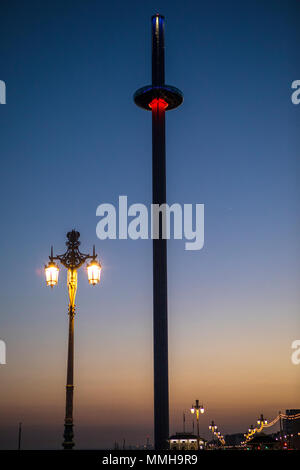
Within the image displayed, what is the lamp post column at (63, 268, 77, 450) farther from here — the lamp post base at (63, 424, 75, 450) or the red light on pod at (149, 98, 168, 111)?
the red light on pod at (149, 98, 168, 111)

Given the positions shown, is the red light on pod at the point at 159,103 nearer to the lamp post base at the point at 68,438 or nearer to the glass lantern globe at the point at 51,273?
the glass lantern globe at the point at 51,273

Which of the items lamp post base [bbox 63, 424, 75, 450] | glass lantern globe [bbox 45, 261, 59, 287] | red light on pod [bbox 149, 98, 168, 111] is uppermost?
red light on pod [bbox 149, 98, 168, 111]

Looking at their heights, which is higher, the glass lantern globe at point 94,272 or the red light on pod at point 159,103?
the red light on pod at point 159,103

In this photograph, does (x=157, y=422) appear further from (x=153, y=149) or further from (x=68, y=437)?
(x=68, y=437)

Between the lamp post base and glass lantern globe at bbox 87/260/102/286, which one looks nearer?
the lamp post base

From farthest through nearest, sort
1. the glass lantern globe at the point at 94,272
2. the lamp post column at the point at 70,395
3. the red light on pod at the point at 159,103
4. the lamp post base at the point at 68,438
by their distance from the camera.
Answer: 1. the red light on pod at the point at 159,103
2. the glass lantern globe at the point at 94,272
3. the lamp post column at the point at 70,395
4. the lamp post base at the point at 68,438

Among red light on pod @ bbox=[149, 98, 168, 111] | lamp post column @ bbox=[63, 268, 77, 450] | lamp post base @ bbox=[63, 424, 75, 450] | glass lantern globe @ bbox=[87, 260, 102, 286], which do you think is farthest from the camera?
red light on pod @ bbox=[149, 98, 168, 111]

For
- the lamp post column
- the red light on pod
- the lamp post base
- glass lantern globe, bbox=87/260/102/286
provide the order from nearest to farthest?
the lamp post base < the lamp post column < glass lantern globe, bbox=87/260/102/286 < the red light on pod

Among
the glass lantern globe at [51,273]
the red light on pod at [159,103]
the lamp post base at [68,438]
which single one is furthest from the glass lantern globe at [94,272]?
the red light on pod at [159,103]

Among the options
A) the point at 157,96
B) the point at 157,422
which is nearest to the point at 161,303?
the point at 157,422

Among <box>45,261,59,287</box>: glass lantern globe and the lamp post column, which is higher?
<box>45,261,59,287</box>: glass lantern globe

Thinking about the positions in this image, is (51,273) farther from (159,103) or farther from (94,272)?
(159,103)

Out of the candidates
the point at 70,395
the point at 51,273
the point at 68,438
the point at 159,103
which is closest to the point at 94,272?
the point at 51,273

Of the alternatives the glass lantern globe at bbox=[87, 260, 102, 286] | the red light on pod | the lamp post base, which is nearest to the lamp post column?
the lamp post base
